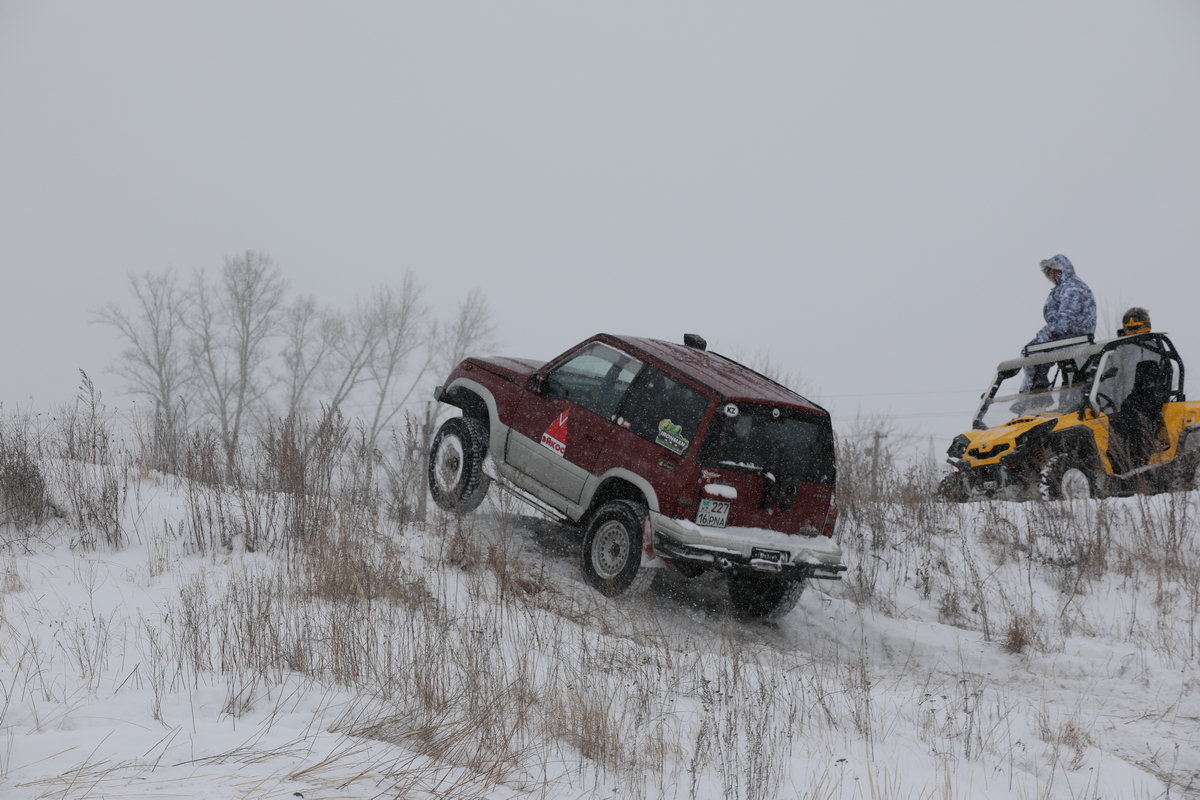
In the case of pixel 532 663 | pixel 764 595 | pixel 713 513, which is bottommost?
pixel 532 663

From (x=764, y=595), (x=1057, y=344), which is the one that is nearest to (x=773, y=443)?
(x=764, y=595)

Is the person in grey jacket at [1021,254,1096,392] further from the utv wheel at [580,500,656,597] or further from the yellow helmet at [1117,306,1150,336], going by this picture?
the utv wheel at [580,500,656,597]

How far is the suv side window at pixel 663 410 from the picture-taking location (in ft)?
21.9

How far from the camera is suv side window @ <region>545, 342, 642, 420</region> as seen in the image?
7.29m

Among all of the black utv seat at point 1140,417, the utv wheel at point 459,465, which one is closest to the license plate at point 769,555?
the utv wheel at point 459,465

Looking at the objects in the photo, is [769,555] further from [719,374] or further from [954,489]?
[954,489]

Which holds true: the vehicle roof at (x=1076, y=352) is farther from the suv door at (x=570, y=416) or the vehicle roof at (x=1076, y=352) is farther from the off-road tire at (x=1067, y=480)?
the suv door at (x=570, y=416)

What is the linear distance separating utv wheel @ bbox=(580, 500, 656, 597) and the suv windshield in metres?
0.77

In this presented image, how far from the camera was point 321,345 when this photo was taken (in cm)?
4119

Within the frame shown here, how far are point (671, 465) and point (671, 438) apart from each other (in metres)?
0.23

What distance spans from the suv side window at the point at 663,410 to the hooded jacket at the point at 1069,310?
553cm

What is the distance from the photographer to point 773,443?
681cm

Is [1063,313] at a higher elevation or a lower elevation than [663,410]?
higher

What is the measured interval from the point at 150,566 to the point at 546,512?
121 inches
